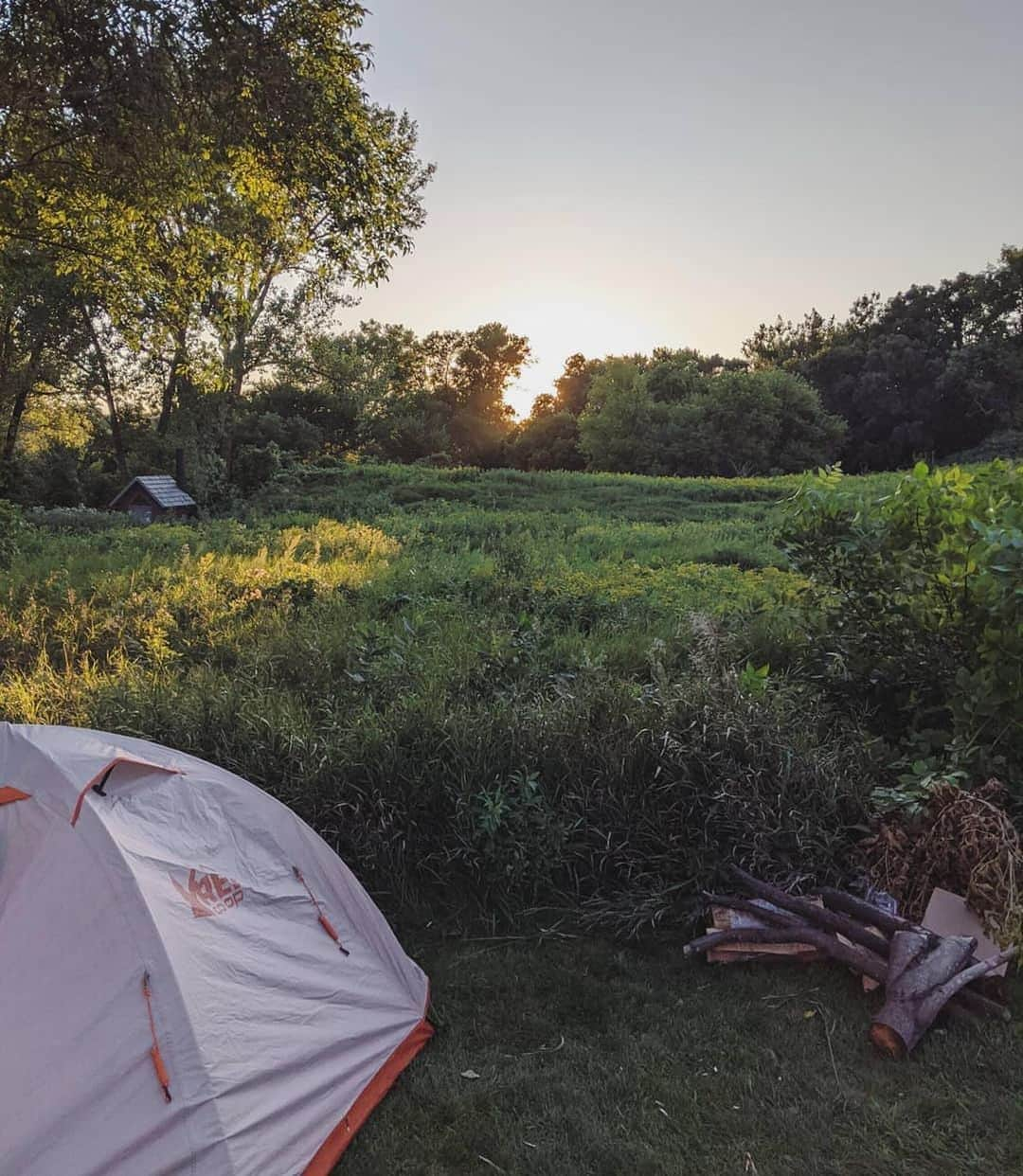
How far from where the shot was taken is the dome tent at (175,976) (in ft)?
7.48

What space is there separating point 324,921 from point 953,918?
9.30ft

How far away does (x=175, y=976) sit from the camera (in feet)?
8.16

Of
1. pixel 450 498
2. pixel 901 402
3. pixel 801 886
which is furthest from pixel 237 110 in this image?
pixel 901 402

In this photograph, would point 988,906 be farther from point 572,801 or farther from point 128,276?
point 128,276

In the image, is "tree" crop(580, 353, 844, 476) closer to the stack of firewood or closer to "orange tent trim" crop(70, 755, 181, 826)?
the stack of firewood

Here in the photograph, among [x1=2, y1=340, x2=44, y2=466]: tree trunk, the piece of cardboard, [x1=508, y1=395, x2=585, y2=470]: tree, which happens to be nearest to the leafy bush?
the piece of cardboard

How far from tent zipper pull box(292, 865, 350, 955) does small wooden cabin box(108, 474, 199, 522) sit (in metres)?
19.0

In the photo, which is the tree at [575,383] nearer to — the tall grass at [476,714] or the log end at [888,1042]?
the tall grass at [476,714]

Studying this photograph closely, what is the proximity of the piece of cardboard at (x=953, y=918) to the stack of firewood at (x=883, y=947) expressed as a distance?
14 cm

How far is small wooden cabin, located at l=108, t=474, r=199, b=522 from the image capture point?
20.8 metres

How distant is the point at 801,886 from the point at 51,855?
3.37m

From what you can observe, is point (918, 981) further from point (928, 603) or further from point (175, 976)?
point (175, 976)

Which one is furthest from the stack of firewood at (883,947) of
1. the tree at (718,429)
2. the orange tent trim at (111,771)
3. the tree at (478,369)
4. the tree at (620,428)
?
the tree at (478,369)

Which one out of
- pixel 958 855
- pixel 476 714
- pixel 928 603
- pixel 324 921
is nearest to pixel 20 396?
pixel 476 714
